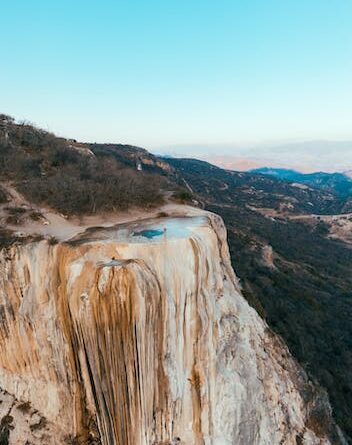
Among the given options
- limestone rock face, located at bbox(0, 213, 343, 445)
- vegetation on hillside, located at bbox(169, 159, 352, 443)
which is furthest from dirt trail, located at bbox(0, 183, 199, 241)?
vegetation on hillside, located at bbox(169, 159, 352, 443)

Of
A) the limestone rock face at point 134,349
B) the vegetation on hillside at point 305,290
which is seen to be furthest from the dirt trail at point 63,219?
the vegetation on hillside at point 305,290

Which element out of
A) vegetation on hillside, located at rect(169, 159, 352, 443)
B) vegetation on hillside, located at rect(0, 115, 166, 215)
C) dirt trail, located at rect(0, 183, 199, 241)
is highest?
vegetation on hillside, located at rect(0, 115, 166, 215)

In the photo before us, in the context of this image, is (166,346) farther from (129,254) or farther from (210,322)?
(129,254)

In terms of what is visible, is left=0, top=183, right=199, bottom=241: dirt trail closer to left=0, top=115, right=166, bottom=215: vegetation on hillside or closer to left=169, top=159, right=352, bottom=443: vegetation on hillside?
left=0, top=115, right=166, bottom=215: vegetation on hillside

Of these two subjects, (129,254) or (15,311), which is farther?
(15,311)

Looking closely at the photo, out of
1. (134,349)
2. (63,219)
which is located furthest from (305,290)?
(134,349)

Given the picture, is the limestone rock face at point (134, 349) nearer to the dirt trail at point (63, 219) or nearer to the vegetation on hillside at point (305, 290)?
the dirt trail at point (63, 219)

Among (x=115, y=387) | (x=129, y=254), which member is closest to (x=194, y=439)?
(x=115, y=387)

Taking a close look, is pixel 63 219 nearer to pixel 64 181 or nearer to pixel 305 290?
pixel 64 181
